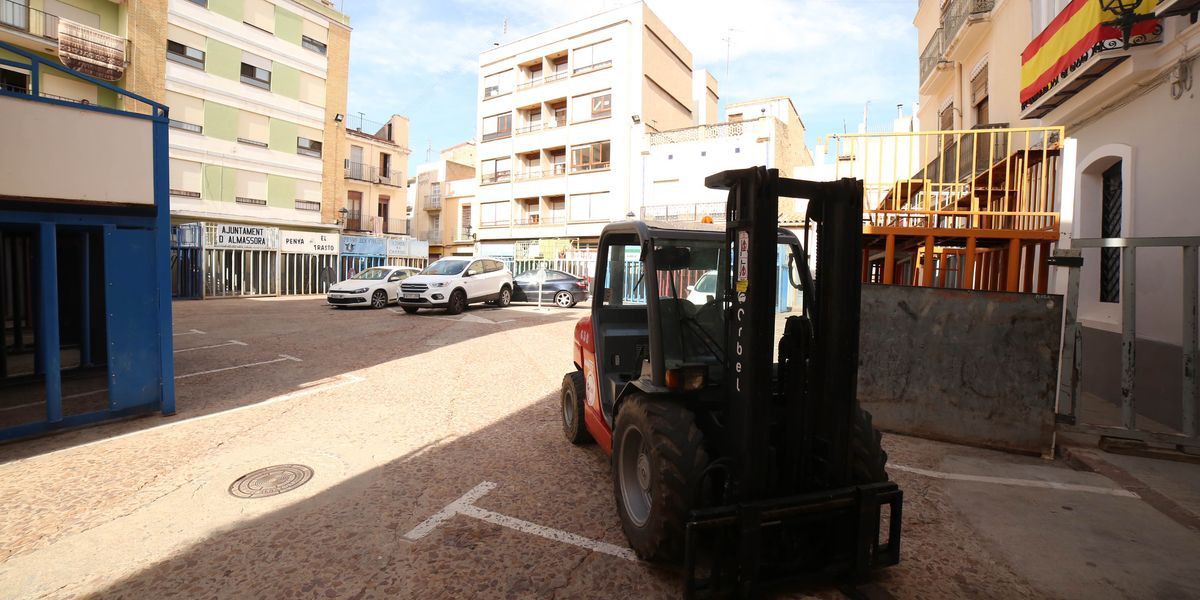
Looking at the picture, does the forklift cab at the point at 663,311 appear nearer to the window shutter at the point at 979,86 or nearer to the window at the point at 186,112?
the window shutter at the point at 979,86

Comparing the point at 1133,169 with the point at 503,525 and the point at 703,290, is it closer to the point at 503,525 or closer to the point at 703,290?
the point at 703,290

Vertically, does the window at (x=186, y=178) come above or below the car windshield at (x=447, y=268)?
above

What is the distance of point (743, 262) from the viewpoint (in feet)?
9.04

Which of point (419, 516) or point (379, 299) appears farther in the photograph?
point (379, 299)

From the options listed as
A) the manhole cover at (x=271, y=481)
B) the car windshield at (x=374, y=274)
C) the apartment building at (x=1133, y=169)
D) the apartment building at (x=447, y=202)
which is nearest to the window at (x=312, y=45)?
the apartment building at (x=447, y=202)

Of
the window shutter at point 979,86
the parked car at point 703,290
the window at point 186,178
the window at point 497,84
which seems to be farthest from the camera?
the window at point 497,84

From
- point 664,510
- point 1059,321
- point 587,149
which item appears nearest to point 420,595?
point 664,510

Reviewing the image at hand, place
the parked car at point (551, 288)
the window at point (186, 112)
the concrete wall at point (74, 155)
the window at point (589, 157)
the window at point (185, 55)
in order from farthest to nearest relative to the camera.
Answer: the window at point (589, 157), the window at point (186, 112), the window at point (185, 55), the parked car at point (551, 288), the concrete wall at point (74, 155)

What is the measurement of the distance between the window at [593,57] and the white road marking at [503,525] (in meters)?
37.2

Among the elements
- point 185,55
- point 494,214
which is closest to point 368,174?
point 494,214

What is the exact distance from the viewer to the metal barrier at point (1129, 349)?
4750 millimetres

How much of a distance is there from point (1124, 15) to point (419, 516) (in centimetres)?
822

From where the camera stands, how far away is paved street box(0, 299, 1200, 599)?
2.89m

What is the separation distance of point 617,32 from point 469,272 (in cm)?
2621
